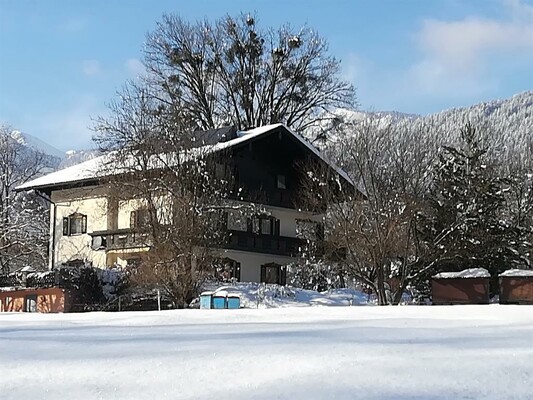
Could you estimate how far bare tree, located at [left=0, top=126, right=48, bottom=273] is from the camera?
40053 mm

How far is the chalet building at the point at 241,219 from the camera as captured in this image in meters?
37.3

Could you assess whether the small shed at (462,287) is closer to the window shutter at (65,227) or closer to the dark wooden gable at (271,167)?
the dark wooden gable at (271,167)

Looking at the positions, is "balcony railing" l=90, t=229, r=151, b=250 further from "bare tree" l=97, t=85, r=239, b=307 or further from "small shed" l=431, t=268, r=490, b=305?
"small shed" l=431, t=268, r=490, b=305

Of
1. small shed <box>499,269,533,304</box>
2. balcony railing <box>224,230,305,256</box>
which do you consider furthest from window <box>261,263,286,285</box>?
small shed <box>499,269,533,304</box>

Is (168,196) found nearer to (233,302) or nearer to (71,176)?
(233,302)

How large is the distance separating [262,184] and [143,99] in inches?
267

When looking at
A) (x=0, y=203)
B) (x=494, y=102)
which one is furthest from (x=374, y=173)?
(x=494, y=102)

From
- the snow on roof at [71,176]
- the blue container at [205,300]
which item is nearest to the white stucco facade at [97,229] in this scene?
the snow on roof at [71,176]

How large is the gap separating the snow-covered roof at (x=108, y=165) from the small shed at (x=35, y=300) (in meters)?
5.42

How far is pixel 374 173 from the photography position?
29906 mm

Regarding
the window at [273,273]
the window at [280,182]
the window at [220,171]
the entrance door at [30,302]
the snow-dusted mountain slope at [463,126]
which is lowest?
the entrance door at [30,302]

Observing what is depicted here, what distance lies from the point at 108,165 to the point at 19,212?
20222mm

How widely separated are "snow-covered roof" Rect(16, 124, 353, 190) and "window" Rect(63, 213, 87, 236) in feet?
5.95

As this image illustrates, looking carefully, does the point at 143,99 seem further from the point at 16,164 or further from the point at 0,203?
the point at 16,164
